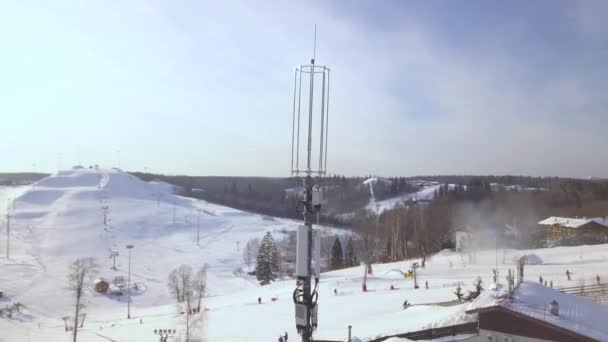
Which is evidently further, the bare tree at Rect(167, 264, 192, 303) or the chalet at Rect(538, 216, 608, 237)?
the chalet at Rect(538, 216, 608, 237)

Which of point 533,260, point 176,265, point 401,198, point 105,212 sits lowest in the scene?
point 176,265

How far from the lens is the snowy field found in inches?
761

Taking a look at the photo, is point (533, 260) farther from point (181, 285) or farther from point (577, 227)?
point (181, 285)

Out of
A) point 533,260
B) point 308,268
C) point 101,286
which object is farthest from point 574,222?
point 308,268

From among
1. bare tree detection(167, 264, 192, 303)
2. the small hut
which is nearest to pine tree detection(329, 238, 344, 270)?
bare tree detection(167, 264, 192, 303)

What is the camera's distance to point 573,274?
2408 cm

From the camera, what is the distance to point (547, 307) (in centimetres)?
1027

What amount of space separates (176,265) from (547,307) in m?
45.1

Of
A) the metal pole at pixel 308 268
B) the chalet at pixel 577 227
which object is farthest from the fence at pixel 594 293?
the chalet at pixel 577 227

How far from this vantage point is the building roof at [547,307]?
9602mm

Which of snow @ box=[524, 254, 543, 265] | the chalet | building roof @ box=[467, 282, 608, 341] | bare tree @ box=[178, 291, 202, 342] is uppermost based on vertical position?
building roof @ box=[467, 282, 608, 341]

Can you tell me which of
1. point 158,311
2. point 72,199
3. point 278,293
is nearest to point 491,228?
point 278,293

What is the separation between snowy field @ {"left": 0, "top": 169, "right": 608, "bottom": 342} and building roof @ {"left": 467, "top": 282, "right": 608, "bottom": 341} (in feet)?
5.49

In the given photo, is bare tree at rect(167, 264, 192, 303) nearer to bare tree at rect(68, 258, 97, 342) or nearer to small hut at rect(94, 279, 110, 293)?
small hut at rect(94, 279, 110, 293)
